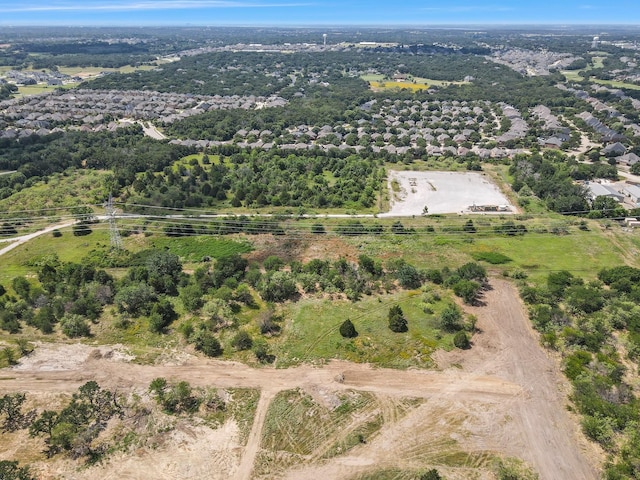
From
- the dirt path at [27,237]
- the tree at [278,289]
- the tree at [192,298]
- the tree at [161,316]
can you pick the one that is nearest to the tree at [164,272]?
the tree at [192,298]

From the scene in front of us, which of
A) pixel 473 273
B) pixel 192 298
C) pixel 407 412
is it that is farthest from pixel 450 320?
pixel 192 298

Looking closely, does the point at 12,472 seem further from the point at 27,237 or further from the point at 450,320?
the point at 27,237

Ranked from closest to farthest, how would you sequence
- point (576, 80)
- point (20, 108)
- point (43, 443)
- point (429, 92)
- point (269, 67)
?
point (43, 443), point (20, 108), point (429, 92), point (576, 80), point (269, 67)

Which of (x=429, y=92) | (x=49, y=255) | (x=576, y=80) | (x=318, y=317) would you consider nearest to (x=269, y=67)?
(x=429, y=92)

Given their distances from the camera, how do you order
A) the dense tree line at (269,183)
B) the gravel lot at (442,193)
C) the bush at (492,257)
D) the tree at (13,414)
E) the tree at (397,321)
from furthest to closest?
1. the dense tree line at (269,183)
2. the gravel lot at (442,193)
3. the bush at (492,257)
4. the tree at (397,321)
5. the tree at (13,414)

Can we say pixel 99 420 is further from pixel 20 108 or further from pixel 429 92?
pixel 429 92

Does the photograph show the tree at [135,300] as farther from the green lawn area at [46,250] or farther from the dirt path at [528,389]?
the dirt path at [528,389]
